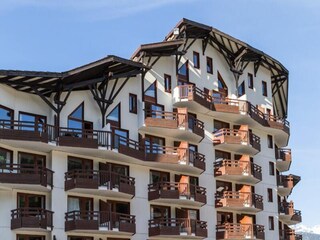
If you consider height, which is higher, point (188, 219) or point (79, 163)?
point (79, 163)

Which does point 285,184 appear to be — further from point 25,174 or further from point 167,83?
point 25,174

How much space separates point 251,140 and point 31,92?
21.3 metres

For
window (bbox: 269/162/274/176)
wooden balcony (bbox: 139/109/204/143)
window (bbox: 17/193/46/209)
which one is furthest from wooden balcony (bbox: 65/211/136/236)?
window (bbox: 269/162/274/176)

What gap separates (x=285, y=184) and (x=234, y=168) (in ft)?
44.7

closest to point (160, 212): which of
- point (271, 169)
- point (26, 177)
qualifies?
point (26, 177)

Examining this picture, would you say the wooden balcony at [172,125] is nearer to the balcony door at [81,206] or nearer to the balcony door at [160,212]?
the balcony door at [160,212]

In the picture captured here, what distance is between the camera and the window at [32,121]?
44.4m

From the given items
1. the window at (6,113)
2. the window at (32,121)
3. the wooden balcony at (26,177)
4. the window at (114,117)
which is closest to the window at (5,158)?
the wooden balcony at (26,177)

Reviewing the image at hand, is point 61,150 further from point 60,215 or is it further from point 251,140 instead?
point 251,140

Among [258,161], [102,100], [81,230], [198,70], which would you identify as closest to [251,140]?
[258,161]

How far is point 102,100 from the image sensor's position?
159 feet

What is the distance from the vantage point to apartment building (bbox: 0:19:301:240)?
44656 millimetres

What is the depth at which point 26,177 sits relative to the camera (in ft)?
141

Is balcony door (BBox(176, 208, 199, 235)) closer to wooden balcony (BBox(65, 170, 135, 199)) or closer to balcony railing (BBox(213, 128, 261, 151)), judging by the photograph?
wooden balcony (BBox(65, 170, 135, 199))
